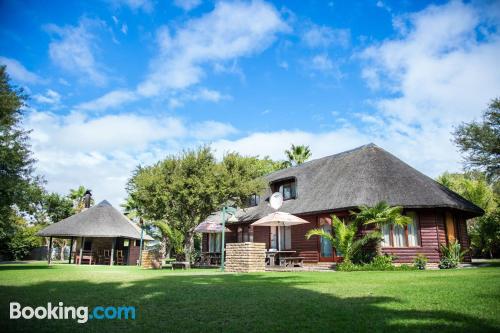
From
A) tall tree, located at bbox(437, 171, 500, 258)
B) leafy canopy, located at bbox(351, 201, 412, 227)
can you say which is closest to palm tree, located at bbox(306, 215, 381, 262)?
leafy canopy, located at bbox(351, 201, 412, 227)

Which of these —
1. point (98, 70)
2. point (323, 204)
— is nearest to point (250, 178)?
point (323, 204)

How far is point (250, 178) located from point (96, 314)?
1841 cm

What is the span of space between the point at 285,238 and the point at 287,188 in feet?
12.9

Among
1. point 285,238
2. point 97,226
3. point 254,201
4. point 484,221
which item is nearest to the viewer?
point 285,238

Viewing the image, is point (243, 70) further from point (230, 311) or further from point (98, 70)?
point (230, 311)

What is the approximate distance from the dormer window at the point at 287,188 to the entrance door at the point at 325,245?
413 centimetres

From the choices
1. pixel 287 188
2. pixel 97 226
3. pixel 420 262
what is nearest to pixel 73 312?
pixel 420 262

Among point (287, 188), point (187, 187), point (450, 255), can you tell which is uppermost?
point (287, 188)

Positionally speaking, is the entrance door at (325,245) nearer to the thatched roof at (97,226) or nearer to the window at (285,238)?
the window at (285,238)

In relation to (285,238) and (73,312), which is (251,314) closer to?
(73,312)

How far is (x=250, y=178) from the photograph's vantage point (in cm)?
2369

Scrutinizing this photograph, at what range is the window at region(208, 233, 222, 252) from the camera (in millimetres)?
30811

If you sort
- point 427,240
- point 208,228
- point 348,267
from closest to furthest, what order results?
1. point 348,267
2. point 427,240
3. point 208,228

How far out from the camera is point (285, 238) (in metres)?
24.5
